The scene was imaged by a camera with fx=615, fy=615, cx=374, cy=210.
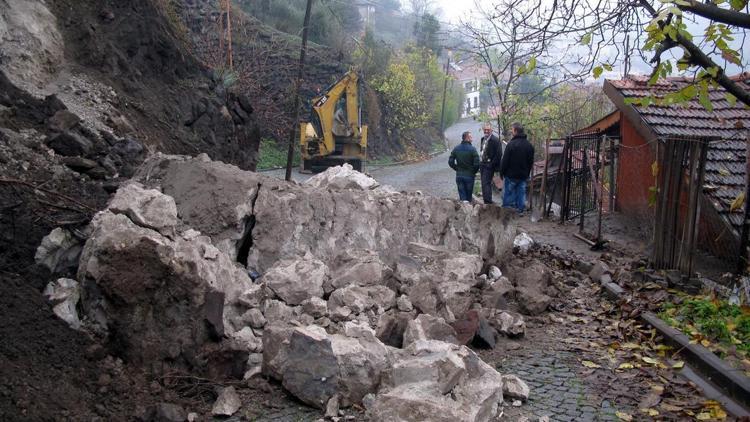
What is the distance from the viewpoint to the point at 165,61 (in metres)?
10.8

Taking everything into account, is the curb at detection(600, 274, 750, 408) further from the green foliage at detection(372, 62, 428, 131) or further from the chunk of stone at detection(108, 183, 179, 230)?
the green foliage at detection(372, 62, 428, 131)

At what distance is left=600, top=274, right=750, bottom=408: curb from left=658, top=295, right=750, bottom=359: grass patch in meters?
0.10

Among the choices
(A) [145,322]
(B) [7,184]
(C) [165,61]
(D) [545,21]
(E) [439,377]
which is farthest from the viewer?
(C) [165,61]

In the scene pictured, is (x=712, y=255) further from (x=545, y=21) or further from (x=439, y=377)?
(x=439, y=377)

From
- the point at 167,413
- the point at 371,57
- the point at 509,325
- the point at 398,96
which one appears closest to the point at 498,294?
the point at 509,325

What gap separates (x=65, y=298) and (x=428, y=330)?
277 centimetres

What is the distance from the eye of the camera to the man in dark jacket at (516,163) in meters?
12.5

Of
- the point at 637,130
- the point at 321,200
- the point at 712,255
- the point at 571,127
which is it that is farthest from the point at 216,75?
the point at 571,127

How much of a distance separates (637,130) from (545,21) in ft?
18.9

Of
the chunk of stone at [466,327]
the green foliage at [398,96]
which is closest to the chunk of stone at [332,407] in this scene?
the chunk of stone at [466,327]

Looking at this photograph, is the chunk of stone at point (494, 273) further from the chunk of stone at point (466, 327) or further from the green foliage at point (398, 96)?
the green foliage at point (398, 96)

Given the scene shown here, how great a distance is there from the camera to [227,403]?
13.4ft

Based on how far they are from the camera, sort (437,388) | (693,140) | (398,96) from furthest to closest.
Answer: (398,96) → (693,140) → (437,388)

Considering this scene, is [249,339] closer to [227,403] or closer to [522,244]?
[227,403]
